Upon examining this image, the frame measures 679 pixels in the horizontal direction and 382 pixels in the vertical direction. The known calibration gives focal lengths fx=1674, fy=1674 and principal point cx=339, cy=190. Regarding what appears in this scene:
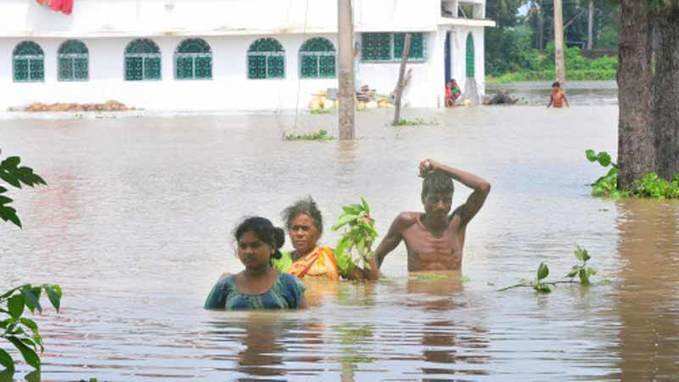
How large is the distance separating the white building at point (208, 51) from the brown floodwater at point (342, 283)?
17641mm

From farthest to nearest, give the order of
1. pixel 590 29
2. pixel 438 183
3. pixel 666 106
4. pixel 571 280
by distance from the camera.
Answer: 1. pixel 590 29
2. pixel 666 106
3. pixel 571 280
4. pixel 438 183

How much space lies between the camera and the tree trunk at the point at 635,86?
18797mm

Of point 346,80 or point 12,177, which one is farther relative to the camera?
point 346,80

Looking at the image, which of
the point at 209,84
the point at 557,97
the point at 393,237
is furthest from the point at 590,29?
the point at 393,237

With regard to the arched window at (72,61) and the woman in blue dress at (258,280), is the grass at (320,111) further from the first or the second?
the woman in blue dress at (258,280)

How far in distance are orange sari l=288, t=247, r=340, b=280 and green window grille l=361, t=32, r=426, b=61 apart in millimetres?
38172

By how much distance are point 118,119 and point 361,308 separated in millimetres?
35284

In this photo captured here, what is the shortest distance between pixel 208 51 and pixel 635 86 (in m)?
32.5

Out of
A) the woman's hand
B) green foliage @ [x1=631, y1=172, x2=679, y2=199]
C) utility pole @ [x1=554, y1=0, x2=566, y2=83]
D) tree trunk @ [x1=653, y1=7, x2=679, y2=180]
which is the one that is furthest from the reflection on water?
utility pole @ [x1=554, y1=0, x2=566, y2=83]

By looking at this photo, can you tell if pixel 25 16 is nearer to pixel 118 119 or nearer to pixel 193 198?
pixel 118 119

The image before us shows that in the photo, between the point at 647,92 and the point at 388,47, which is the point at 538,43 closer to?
the point at 388,47

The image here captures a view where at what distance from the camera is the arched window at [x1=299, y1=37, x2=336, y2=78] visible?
162 ft

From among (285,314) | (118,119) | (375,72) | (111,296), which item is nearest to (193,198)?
(111,296)

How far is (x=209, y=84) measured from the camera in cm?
5044
